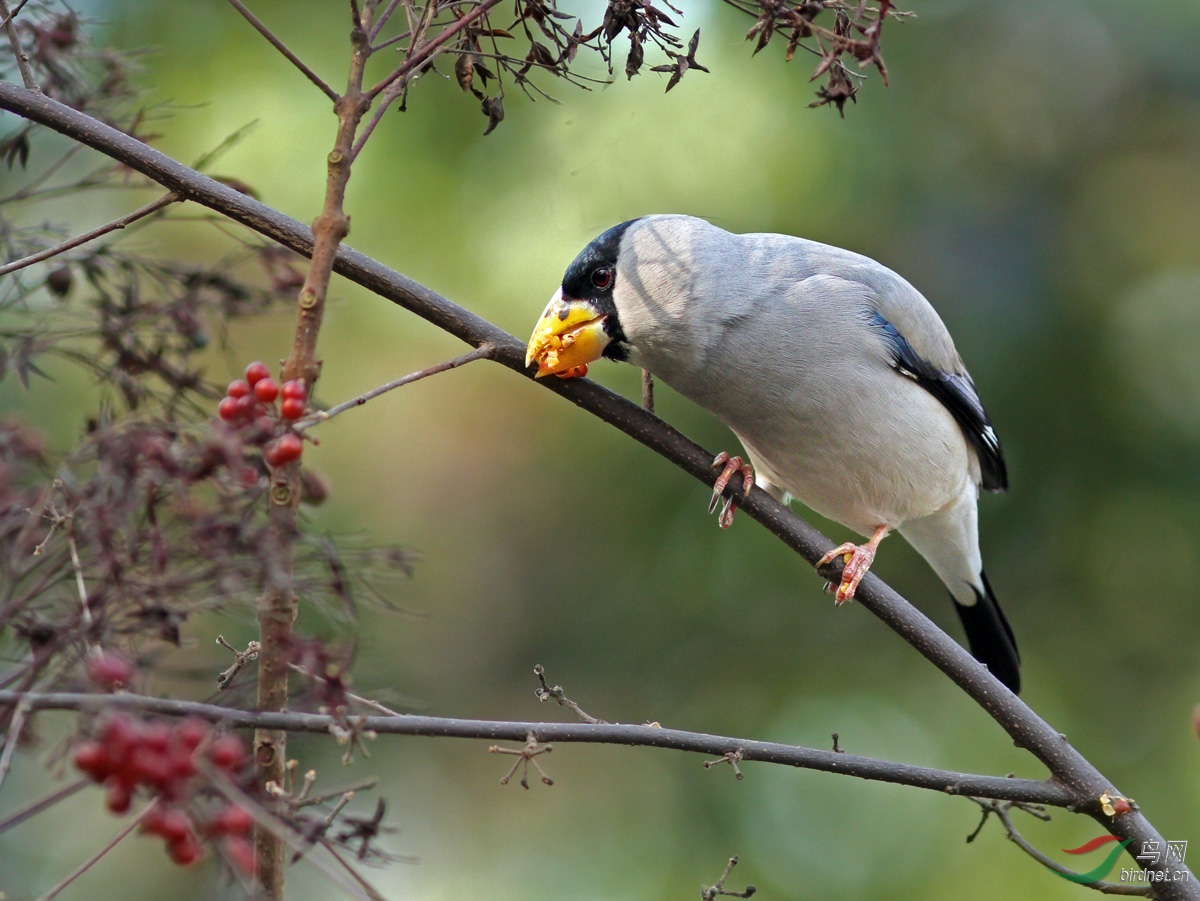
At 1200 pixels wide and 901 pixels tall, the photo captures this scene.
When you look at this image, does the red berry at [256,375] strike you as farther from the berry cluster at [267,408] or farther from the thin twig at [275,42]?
the thin twig at [275,42]

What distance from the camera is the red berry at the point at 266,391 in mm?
1368

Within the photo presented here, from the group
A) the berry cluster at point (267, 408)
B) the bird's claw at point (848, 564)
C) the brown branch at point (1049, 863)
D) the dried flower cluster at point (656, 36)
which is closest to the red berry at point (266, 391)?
the berry cluster at point (267, 408)

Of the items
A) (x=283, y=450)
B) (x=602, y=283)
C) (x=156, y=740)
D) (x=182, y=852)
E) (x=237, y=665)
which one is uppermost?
(x=602, y=283)

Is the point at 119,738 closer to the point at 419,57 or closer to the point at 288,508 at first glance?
the point at 288,508

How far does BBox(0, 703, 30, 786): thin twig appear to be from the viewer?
1.09 m

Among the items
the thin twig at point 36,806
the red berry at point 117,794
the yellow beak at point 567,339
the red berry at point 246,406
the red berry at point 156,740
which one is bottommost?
the thin twig at point 36,806

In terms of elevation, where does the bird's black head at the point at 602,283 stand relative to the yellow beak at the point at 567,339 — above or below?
above

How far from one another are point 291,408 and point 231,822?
488 mm

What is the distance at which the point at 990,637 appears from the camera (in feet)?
12.3

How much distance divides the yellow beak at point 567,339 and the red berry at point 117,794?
134 cm

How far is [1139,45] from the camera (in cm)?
650

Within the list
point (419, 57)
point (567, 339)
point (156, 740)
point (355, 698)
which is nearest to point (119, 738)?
point (156, 740)

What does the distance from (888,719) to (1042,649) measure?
0.97m

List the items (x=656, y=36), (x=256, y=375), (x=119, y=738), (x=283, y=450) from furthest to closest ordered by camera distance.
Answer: (x=656, y=36) → (x=256, y=375) → (x=283, y=450) → (x=119, y=738)
